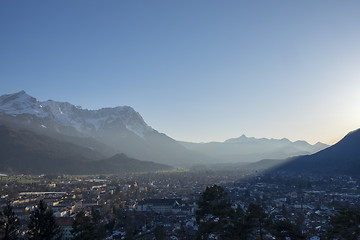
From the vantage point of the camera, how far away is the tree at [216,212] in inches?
688

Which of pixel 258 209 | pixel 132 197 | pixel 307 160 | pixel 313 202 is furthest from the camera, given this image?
pixel 307 160

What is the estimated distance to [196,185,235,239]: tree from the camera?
17484mm

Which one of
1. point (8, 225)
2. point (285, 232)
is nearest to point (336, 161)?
point (285, 232)

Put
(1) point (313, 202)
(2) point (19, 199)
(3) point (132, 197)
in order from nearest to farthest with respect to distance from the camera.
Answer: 1. (1) point (313, 202)
2. (2) point (19, 199)
3. (3) point (132, 197)

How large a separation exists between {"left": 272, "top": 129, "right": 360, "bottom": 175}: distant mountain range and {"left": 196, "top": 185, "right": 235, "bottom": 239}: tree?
102m

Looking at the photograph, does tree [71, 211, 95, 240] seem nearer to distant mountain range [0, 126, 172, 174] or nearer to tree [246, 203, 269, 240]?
tree [246, 203, 269, 240]

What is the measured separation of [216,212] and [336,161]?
124m

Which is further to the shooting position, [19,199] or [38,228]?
[19,199]

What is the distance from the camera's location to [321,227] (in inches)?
1352

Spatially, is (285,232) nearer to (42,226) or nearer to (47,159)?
(42,226)

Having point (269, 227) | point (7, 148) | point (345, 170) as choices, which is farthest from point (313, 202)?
point (7, 148)

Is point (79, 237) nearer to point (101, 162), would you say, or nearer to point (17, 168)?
point (17, 168)

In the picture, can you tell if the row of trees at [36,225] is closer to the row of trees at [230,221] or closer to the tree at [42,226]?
the tree at [42,226]

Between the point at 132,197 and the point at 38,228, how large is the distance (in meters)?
Answer: 48.2
